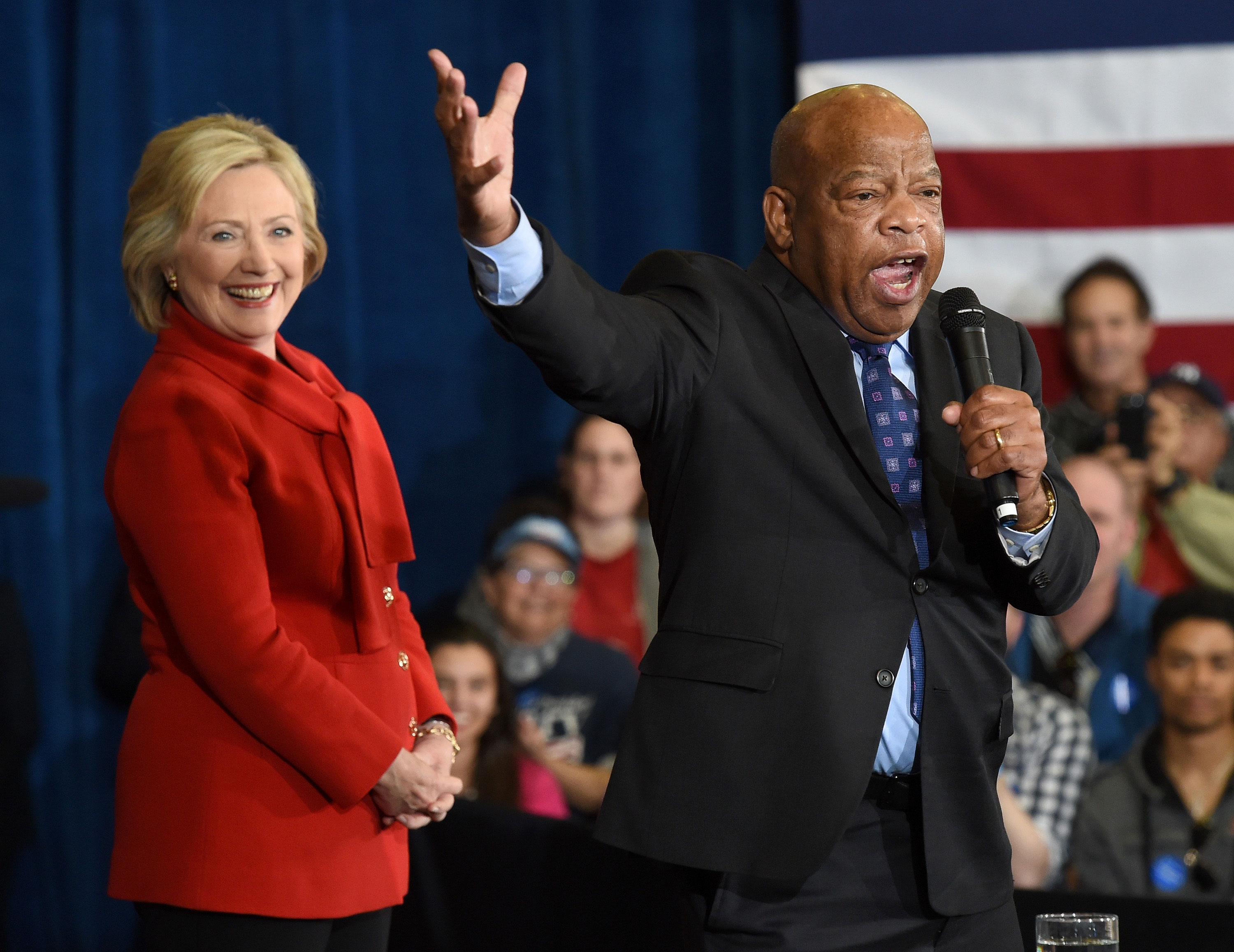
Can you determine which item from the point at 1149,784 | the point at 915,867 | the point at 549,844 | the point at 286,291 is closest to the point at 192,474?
the point at 286,291

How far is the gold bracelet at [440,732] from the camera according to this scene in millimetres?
1754

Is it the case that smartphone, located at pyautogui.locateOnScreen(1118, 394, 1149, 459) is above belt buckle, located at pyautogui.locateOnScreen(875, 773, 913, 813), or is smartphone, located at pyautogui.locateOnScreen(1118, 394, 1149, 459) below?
above

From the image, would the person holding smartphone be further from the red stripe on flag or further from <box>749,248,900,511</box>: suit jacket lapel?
<box>749,248,900,511</box>: suit jacket lapel

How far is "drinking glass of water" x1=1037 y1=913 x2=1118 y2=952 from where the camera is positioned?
54.4 inches

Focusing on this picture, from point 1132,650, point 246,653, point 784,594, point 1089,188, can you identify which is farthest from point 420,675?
point 1089,188

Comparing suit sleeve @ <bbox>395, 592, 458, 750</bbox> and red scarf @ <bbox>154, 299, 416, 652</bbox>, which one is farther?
suit sleeve @ <bbox>395, 592, 458, 750</bbox>

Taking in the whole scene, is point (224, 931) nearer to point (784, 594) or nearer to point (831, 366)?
point (784, 594)

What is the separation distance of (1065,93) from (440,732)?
2.71 m

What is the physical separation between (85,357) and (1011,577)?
2885mm

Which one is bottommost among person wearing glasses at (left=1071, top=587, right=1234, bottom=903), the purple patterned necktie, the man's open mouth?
person wearing glasses at (left=1071, top=587, right=1234, bottom=903)

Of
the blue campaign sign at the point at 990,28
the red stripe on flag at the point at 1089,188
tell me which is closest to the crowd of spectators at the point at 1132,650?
the red stripe on flag at the point at 1089,188

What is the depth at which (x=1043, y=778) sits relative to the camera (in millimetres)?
3203

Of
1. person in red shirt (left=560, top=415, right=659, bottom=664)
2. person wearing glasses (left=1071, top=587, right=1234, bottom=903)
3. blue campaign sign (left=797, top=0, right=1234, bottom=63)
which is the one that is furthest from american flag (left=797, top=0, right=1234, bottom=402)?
person in red shirt (left=560, top=415, right=659, bottom=664)

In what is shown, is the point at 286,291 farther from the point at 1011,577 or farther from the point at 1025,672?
the point at 1025,672
